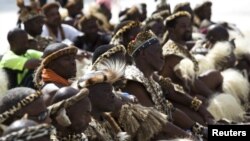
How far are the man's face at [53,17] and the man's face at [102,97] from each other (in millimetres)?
3856

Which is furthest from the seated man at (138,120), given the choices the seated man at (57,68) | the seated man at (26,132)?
the seated man at (26,132)

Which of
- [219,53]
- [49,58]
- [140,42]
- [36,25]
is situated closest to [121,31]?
[140,42]

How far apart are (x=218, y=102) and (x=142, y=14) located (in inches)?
124

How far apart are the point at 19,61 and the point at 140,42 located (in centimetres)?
134

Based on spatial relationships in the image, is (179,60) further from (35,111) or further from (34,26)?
(35,111)

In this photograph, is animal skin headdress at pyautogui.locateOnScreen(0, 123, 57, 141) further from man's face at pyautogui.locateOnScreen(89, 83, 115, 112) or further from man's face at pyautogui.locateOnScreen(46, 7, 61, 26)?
man's face at pyautogui.locateOnScreen(46, 7, 61, 26)

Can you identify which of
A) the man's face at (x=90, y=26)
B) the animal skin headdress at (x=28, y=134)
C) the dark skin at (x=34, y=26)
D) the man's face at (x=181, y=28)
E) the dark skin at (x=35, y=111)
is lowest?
the man's face at (x=90, y=26)

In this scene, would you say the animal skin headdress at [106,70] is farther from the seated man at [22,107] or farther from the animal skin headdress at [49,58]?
the seated man at [22,107]

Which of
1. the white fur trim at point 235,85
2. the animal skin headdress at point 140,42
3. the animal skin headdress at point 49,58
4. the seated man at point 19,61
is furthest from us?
the white fur trim at point 235,85

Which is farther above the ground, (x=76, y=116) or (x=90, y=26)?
(x=76, y=116)

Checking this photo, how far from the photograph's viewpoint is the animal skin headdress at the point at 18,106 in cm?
483

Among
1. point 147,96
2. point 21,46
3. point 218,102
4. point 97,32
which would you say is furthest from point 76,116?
point 97,32

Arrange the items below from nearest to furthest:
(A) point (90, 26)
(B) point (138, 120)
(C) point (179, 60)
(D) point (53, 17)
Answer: (B) point (138, 120) → (C) point (179, 60) → (D) point (53, 17) → (A) point (90, 26)

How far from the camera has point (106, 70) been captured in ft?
19.6
